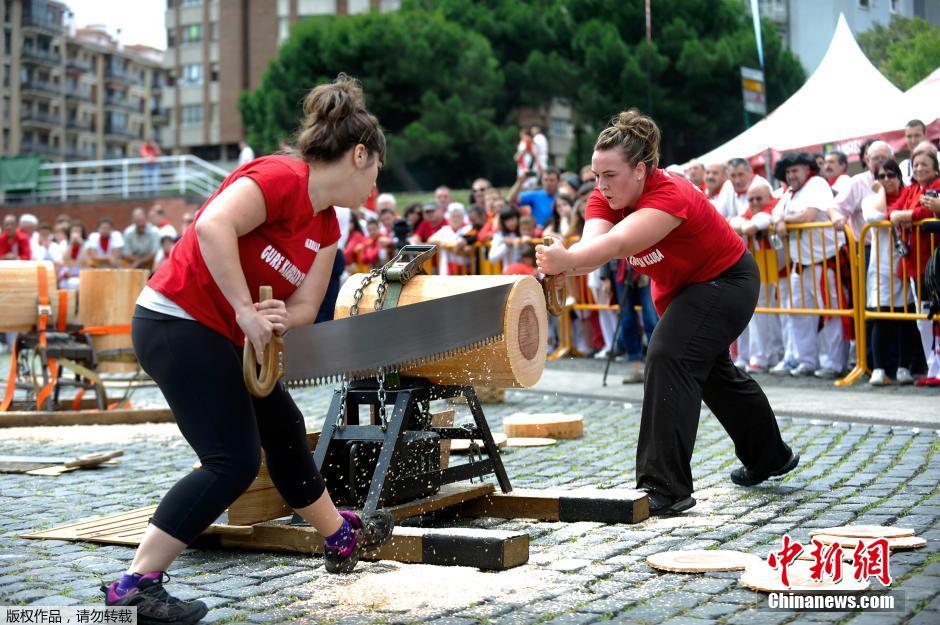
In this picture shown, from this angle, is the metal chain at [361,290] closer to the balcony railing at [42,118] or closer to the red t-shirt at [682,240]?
the red t-shirt at [682,240]

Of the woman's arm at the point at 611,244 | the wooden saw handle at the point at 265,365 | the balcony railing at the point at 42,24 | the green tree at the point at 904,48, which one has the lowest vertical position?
the wooden saw handle at the point at 265,365

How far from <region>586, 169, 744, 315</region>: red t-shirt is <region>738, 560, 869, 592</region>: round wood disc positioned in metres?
1.87

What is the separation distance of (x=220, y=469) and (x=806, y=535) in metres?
2.62

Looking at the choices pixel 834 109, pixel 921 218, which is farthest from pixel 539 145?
pixel 921 218

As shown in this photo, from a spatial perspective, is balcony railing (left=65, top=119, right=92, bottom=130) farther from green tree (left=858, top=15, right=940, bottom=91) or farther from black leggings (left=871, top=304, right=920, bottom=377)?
black leggings (left=871, top=304, right=920, bottom=377)

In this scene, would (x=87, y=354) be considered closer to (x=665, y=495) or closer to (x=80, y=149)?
(x=665, y=495)

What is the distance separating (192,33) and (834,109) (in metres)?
78.7

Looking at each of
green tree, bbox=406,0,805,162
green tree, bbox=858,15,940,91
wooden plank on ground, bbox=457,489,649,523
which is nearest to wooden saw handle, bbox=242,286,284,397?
wooden plank on ground, bbox=457,489,649,523

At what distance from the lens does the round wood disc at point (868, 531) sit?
4.82 metres

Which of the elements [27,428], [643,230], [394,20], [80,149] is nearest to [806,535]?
[643,230]

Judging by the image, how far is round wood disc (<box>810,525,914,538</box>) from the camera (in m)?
4.82

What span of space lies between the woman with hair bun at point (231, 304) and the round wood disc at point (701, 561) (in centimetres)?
165

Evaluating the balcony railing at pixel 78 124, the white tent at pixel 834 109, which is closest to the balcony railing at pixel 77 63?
the balcony railing at pixel 78 124

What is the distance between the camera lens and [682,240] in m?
5.84
